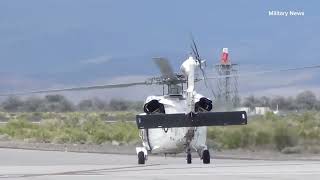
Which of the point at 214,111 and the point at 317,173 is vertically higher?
the point at 214,111

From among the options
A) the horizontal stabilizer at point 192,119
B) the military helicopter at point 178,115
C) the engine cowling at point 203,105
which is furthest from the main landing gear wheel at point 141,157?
the horizontal stabilizer at point 192,119

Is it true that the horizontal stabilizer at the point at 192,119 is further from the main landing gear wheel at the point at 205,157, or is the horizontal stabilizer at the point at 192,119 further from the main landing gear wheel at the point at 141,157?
the main landing gear wheel at the point at 141,157

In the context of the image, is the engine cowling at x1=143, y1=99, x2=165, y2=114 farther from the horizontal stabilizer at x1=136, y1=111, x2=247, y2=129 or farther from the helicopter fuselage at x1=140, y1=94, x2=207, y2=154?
the horizontal stabilizer at x1=136, y1=111, x2=247, y2=129

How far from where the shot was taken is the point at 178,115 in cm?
2800

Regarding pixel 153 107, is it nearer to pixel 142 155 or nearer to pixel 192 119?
pixel 142 155

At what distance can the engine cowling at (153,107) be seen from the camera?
3145 cm

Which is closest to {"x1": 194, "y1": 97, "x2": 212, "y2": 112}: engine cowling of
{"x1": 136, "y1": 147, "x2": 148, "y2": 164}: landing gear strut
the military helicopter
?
the military helicopter

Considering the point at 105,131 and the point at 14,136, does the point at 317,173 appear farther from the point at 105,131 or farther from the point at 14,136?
the point at 14,136

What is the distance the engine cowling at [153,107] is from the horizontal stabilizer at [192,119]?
326 cm

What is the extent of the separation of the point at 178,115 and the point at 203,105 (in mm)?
1984

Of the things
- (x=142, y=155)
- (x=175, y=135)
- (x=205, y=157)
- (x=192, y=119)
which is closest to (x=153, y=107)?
(x=175, y=135)

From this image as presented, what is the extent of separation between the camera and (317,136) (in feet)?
167

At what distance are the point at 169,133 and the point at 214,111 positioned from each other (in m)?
4.09

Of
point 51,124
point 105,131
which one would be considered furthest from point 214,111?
point 51,124
